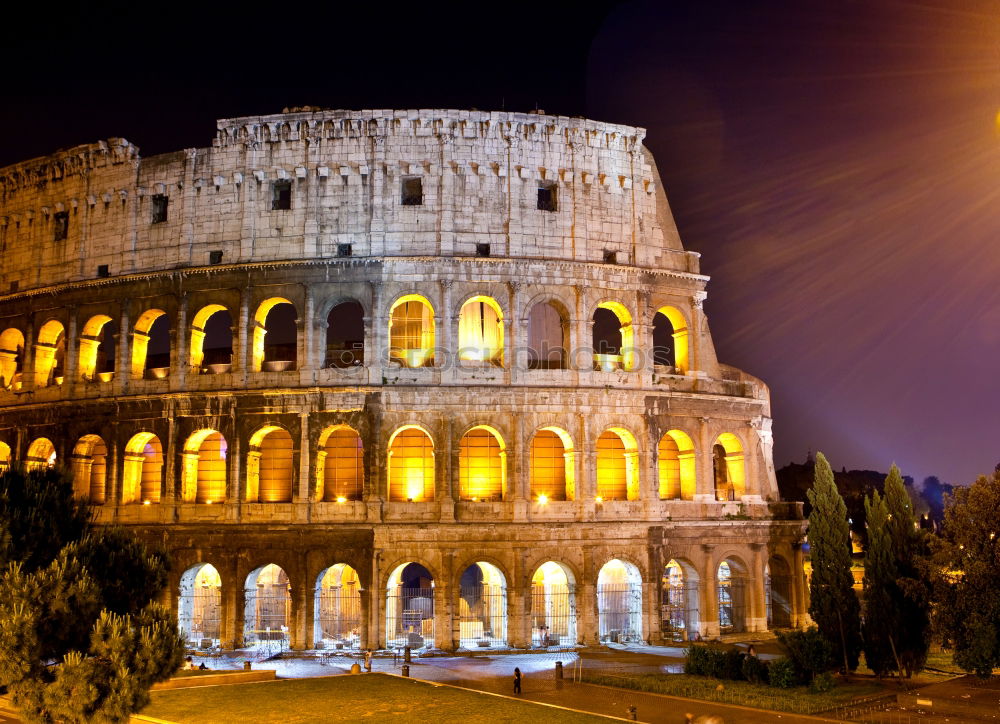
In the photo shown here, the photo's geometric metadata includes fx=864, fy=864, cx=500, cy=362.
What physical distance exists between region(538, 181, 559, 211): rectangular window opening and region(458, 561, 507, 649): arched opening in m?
12.6

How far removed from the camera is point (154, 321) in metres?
32.5

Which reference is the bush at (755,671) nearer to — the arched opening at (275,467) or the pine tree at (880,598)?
the pine tree at (880,598)

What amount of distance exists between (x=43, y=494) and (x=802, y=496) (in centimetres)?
6130

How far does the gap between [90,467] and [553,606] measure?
18.0 meters

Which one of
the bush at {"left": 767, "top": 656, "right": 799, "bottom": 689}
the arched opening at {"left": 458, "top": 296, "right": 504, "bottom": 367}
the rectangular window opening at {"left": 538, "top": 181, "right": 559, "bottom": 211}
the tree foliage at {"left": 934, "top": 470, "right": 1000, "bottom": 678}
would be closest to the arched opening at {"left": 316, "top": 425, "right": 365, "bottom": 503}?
the arched opening at {"left": 458, "top": 296, "right": 504, "bottom": 367}

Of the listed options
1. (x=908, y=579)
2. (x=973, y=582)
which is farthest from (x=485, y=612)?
(x=973, y=582)

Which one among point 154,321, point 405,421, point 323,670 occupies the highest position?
point 154,321

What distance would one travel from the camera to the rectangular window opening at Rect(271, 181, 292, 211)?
3064cm

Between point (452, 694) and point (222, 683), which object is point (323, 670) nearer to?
point (222, 683)

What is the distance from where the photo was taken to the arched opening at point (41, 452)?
3194 centimetres

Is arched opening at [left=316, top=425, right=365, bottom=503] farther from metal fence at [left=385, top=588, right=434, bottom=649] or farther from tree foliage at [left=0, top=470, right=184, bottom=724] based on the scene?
tree foliage at [left=0, top=470, right=184, bottom=724]

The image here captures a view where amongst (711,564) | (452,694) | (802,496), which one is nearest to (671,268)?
(711,564)

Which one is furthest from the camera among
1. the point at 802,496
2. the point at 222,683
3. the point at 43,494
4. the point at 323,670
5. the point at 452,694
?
the point at 802,496

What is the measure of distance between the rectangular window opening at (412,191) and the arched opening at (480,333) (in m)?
4.01
